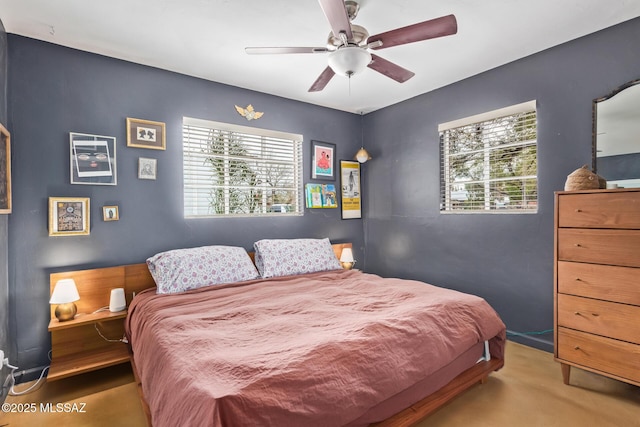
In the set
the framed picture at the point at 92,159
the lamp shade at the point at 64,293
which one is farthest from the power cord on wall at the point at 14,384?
the framed picture at the point at 92,159

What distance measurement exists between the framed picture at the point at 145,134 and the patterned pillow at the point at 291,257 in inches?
50.8

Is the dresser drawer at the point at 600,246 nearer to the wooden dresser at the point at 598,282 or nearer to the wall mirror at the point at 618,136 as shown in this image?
the wooden dresser at the point at 598,282

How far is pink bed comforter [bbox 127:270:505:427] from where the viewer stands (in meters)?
1.12

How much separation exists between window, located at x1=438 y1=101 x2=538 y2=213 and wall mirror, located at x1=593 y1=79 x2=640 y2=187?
0.44 metres

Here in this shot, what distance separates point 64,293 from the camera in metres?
2.19

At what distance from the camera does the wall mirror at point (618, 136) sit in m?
2.17

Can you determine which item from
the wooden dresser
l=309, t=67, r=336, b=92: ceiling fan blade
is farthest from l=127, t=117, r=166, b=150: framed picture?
the wooden dresser

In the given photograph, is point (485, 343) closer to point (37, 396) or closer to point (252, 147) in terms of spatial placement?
point (252, 147)

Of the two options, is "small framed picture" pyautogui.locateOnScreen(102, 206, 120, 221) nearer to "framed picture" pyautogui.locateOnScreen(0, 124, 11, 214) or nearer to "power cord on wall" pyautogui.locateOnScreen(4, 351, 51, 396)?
"framed picture" pyautogui.locateOnScreen(0, 124, 11, 214)

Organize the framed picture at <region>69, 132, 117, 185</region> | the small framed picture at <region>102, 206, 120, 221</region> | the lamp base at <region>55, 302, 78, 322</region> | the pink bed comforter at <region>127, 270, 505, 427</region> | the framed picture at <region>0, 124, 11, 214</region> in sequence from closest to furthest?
the pink bed comforter at <region>127, 270, 505, 427</region>, the framed picture at <region>0, 124, 11, 214</region>, the lamp base at <region>55, 302, 78, 322</region>, the framed picture at <region>69, 132, 117, 185</region>, the small framed picture at <region>102, 206, 120, 221</region>

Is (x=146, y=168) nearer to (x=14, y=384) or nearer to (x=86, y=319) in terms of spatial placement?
(x=86, y=319)

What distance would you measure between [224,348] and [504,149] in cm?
290

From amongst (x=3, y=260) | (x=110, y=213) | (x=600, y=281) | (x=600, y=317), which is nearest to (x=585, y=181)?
(x=600, y=281)

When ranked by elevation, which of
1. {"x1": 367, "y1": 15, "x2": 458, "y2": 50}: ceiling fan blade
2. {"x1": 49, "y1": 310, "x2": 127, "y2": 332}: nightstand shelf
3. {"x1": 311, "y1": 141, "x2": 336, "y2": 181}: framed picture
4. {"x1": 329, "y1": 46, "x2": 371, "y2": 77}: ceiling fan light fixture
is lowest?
{"x1": 49, "y1": 310, "x2": 127, "y2": 332}: nightstand shelf
